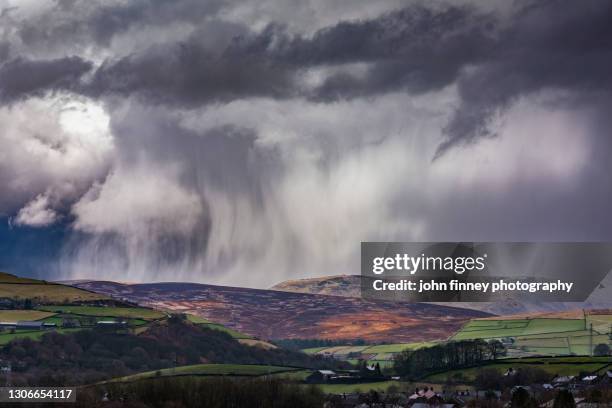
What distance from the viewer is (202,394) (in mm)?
173500

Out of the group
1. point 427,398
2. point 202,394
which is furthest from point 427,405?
point 202,394

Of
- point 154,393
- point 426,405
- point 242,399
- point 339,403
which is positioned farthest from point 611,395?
point 154,393

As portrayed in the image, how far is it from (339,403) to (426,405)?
559 inches

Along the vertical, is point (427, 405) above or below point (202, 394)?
below

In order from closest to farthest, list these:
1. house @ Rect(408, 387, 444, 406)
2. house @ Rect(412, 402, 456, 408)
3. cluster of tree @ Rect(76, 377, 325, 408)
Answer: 1. cluster of tree @ Rect(76, 377, 325, 408)
2. house @ Rect(412, 402, 456, 408)
3. house @ Rect(408, 387, 444, 406)

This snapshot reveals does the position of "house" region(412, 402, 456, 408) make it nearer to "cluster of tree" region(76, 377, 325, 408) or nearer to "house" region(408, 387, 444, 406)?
"house" region(408, 387, 444, 406)

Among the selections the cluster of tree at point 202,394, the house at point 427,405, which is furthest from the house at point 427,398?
the cluster of tree at point 202,394

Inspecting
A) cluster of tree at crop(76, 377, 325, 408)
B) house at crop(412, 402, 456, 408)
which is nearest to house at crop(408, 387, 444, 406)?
house at crop(412, 402, 456, 408)

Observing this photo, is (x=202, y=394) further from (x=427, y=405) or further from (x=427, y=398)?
(x=427, y=398)

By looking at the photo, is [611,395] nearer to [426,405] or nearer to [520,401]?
[520,401]

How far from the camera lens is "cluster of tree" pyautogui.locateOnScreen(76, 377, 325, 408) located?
548ft

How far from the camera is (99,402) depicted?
511ft

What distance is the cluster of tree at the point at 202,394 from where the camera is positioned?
548 ft

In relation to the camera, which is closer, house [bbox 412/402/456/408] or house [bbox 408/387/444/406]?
house [bbox 412/402/456/408]
